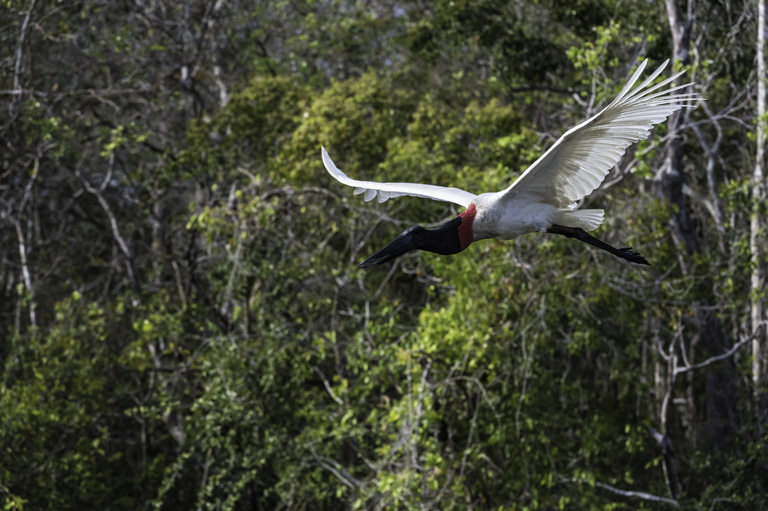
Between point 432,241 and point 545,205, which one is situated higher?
point 545,205

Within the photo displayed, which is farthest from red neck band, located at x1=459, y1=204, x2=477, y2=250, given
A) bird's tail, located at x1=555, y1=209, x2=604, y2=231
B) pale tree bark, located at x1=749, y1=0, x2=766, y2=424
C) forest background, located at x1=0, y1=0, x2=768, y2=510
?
pale tree bark, located at x1=749, y1=0, x2=766, y2=424

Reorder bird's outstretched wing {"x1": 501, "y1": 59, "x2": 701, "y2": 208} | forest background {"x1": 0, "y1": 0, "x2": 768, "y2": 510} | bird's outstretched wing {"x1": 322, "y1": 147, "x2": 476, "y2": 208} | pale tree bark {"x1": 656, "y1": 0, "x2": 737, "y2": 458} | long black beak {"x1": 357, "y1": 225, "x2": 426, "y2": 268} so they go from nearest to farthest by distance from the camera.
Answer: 1. bird's outstretched wing {"x1": 501, "y1": 59, "x2": 701, "y2": 208}
2. long black beak {"x1": 357, "y1": 225, "x2": 426, "y2": 268}
3. bird's outstretched wing {"x1": 322, "y1": 147, "x2": 476, "y2": 208}
4. forest background {"x1": 0, "y1": 0, "x2": 768, "y2": 510}
5. pale tree bark {"x1": 656, "y1": 0, "x2": 737, "y2": 458}

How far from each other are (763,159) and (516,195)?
17.0ft

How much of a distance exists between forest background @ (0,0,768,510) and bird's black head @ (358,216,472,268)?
9.92 ft

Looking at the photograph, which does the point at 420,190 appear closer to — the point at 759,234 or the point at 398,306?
the point at 759,234

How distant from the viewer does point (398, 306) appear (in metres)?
9.60

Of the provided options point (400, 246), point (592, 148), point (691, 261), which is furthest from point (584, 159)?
point (691, 261)

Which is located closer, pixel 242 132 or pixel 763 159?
pixel 763 159

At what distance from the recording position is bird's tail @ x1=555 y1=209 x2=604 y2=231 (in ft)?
15.4

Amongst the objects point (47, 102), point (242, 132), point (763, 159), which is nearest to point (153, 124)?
point (47, 102)

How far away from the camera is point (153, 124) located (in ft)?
43.4

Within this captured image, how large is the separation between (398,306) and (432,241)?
5064 millimetres

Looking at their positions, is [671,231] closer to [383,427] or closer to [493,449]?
[493,449]

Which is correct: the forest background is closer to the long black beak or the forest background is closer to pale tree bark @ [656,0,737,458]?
pale tree bark @ [656,0,737,458]
